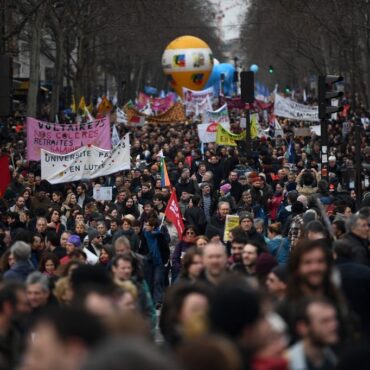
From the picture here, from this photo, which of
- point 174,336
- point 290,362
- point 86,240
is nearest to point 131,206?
point 86,240

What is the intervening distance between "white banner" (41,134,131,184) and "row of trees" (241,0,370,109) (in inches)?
675

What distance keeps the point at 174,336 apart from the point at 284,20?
2364 inches

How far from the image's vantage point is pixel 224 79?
78312 mm

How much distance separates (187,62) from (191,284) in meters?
64.2

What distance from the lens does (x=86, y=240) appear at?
53.6 feet

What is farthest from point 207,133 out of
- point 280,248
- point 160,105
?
point 160,105

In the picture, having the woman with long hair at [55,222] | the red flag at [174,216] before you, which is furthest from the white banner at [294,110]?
the woman with long hair at [55,222]

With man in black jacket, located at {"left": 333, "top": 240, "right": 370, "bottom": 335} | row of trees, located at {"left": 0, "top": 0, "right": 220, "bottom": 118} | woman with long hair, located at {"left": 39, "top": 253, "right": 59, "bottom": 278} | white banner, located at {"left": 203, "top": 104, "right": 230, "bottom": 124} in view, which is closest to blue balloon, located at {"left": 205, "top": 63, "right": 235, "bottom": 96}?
row of trees, located at {"left": 0, "top": 0, "right": 220, "bottom": 118}

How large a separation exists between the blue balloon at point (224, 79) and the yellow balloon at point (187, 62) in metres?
4.35

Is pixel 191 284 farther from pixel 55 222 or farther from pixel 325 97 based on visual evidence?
pixel 325 97

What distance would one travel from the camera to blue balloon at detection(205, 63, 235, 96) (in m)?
78.7

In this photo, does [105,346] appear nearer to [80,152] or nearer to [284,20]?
[80,152]

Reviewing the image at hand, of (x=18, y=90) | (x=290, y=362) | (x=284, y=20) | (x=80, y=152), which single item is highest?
(x=284, y=20)

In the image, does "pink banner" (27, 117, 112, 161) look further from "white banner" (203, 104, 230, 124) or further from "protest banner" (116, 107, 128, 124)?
"protest banner" (116, 107, 128, 124)
